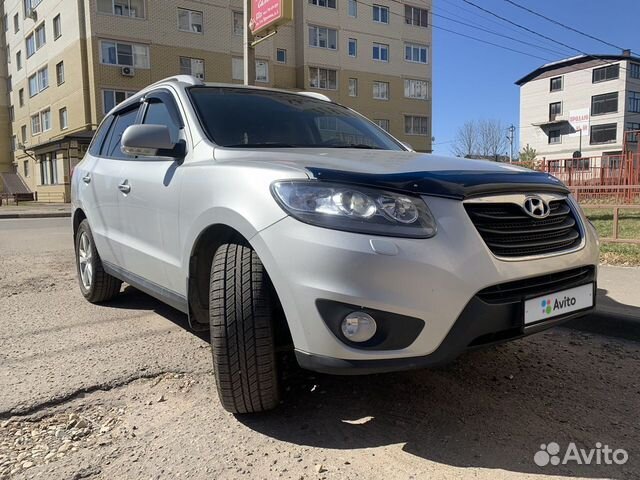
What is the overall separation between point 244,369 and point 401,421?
803 millimetres

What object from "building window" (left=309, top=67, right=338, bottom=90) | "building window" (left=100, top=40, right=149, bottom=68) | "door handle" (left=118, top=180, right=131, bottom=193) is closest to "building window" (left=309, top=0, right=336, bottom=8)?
"building window" (left=309, top=67, right=338, bottom=90)

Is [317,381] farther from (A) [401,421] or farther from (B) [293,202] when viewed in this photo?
(B) [293,202]

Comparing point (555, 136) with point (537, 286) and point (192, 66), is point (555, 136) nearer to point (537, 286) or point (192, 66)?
point (192, 66)

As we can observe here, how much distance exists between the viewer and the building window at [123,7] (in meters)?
25.4

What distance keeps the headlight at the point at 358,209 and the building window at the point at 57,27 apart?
103 feet

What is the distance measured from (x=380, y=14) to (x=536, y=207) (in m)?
36.5

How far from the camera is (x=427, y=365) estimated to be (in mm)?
2072

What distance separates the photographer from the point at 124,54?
1032 inches

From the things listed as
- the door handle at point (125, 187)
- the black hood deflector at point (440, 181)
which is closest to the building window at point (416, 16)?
the door handle at point (125, 187)

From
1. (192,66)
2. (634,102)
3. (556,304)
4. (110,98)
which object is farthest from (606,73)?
(556,304)

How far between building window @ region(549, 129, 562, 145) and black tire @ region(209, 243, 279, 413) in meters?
63.4

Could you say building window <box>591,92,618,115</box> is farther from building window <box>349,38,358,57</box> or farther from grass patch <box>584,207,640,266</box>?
grass patch <box>584,207,640,266</box>

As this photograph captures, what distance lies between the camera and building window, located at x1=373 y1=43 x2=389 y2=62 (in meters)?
35.6

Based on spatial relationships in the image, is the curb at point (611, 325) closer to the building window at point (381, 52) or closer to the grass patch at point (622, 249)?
the grass patch at point (622, 249)
